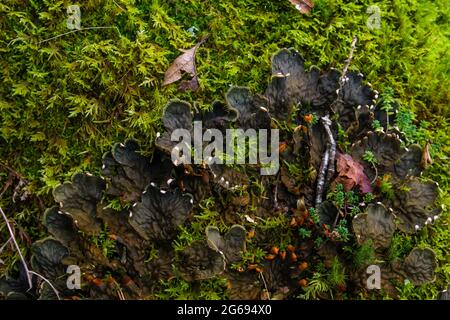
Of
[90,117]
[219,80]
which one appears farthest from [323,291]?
[90,117]

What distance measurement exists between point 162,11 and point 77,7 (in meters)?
0.52

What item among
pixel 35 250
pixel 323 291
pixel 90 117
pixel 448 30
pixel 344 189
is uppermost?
pixel 448 30

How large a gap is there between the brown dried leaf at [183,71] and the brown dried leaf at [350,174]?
3.30ft

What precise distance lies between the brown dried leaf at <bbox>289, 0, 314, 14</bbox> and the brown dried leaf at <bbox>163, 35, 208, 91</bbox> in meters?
0.77

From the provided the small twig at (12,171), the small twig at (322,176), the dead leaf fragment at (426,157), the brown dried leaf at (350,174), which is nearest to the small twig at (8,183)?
the small twig at (12,171)

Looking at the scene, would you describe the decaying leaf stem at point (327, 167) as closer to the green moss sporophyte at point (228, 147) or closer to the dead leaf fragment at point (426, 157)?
the green moss sporophyte at point (228, 147)

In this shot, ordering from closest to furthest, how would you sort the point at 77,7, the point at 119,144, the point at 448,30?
the point at 119,144, the point at 77,7, the point at 448,30

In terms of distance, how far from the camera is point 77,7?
312cm

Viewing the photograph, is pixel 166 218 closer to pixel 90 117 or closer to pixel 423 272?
pixel 90 117

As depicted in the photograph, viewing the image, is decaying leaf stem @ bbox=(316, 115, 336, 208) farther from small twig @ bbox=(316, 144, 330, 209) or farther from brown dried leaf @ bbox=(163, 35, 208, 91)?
brown dried leaf @ bbox=(163, 35, 208, 91)

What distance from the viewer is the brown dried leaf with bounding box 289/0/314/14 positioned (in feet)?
10.9

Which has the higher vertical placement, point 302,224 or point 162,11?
point 162,11

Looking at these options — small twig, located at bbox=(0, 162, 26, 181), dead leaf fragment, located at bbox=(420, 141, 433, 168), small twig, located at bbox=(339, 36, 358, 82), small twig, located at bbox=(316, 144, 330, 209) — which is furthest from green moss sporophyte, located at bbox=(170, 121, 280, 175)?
small twig, located at bbox=(0, 162, 26, 181)

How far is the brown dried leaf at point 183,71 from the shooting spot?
314 centimetres
